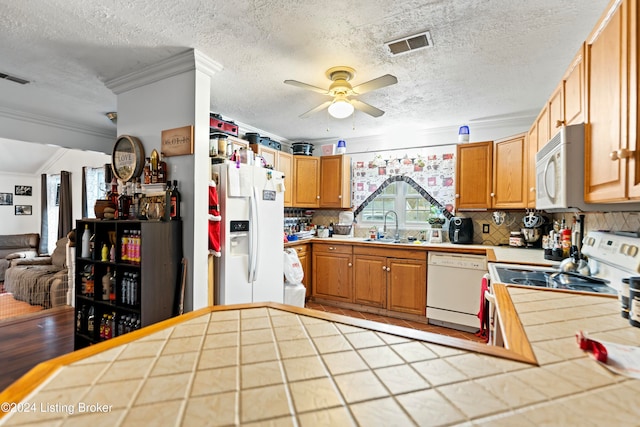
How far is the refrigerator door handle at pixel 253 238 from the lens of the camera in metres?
2.67

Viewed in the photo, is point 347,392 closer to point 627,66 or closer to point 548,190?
point 627,66

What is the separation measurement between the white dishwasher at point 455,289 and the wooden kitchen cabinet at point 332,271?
3.27 feet

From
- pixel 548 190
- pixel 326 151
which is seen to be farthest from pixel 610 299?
pixel 326 151

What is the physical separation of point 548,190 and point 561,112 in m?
0.52

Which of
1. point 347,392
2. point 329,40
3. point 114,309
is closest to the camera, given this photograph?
point 347,392

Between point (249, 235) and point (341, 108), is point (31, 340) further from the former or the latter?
point (341, 108)

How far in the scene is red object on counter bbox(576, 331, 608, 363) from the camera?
748mm

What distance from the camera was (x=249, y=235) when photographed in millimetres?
2691

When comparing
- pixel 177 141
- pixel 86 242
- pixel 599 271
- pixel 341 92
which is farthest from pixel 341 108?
pixel 86 242

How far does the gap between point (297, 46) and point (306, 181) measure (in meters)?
2.44

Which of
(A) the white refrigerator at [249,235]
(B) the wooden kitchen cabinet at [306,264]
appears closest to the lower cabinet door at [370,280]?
(B) the wooden kitchen cabinet at [306,264]

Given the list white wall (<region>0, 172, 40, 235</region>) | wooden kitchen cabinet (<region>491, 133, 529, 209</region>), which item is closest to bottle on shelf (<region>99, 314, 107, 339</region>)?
wooden kitchen cabinet (<region>491, 133, 529, 209</region>)

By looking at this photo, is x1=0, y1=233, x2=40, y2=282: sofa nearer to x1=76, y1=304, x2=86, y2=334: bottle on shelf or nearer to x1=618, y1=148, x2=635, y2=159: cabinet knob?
x1=76, y1=304, x2=86, y2=334: bottle on shelf

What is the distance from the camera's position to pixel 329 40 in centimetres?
193
